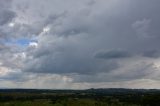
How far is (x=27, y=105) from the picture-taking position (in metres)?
166

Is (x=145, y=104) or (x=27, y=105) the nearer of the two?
(x=27, y=105)

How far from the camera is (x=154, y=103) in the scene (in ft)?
552

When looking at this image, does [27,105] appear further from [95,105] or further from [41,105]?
[95,105]

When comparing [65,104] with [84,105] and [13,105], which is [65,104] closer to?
[84,105]

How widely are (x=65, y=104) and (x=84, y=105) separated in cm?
1115

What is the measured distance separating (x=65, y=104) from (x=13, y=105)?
28656 millimetres

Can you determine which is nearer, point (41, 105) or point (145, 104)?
point (41, 105)

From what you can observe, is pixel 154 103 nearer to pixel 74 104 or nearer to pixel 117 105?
pixel 117 105

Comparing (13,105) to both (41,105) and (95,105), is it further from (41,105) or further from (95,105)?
(95,105)

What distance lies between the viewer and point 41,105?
164375 mm

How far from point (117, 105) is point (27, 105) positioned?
4805cm

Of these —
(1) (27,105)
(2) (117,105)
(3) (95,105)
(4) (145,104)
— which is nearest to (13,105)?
(1) (27,105)

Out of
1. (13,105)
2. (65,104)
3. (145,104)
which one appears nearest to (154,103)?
(145,104)

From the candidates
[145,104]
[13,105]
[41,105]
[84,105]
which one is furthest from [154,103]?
[13,105]
